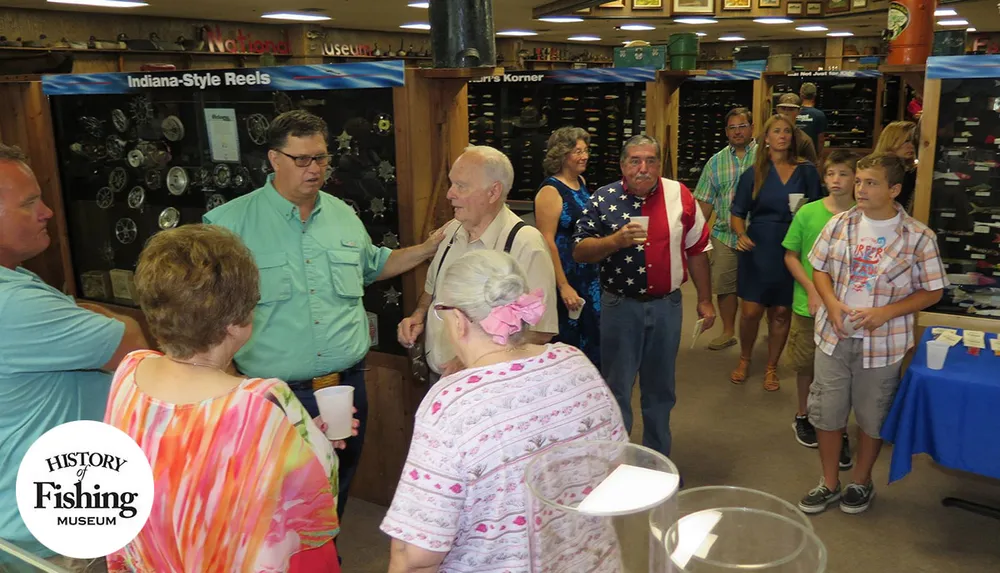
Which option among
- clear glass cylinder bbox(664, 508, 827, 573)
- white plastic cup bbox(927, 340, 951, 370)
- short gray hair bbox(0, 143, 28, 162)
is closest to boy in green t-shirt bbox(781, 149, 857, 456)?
white plastic cup bbox(927, 340, 951, 370)

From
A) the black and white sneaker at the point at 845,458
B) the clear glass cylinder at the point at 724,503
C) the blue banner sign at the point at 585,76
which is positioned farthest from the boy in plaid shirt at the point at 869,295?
the blue banner sign at the point at 585,76

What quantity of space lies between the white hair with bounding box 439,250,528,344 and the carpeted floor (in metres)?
1.99

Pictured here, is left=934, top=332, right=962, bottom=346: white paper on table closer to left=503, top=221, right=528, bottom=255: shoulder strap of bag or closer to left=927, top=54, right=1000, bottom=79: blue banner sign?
Result: left=927, top=54, right=1000, bottom=79: blue banner sign

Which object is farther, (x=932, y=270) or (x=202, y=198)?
(x=202, y=198)

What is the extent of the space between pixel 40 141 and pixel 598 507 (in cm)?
500

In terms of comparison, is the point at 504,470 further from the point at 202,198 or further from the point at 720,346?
the point at 720,346

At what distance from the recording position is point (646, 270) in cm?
343

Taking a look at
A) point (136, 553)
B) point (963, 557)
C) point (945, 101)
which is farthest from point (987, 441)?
point (136, 553)

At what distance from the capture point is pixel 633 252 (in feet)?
11.3

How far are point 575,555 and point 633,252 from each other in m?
2.51

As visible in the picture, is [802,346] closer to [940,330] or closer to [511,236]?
[940,330]

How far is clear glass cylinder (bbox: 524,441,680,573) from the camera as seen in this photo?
0.97 meters

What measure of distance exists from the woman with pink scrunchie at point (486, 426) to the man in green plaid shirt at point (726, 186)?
415 cm

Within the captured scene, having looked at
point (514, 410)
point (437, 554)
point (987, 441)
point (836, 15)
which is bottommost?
point (987, 441)
